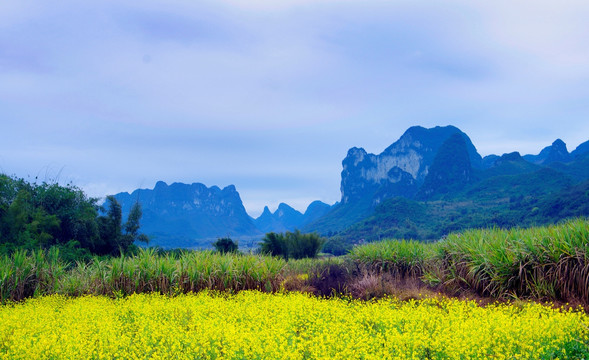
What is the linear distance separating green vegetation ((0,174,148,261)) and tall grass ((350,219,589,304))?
24.2 m

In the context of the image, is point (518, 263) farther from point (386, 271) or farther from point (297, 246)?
point (297, 246)

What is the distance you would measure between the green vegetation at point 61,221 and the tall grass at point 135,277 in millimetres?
16105

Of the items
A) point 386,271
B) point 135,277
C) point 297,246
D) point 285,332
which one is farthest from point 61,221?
point 285,332

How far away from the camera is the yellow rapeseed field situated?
18.9 ft

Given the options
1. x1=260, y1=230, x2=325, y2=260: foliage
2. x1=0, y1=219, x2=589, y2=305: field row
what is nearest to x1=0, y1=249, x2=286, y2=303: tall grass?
x1=0, y1=219, x2=589, y2=305: field row

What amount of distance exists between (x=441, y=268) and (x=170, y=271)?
8183mm

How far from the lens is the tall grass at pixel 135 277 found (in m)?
12.3

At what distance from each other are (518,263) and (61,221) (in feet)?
119

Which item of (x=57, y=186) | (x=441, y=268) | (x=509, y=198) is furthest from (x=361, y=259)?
(x=509, y=198)

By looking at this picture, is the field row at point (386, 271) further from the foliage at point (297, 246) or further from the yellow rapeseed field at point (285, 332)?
the foliage at point (297, 246)

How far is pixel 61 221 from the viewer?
36.5m

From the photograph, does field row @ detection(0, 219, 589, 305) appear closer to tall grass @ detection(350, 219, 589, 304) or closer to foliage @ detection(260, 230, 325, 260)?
tall grass @ detection(350, 219, 589, 304)

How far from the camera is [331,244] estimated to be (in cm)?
8175

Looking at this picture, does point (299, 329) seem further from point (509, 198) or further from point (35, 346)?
point (509, 198)
